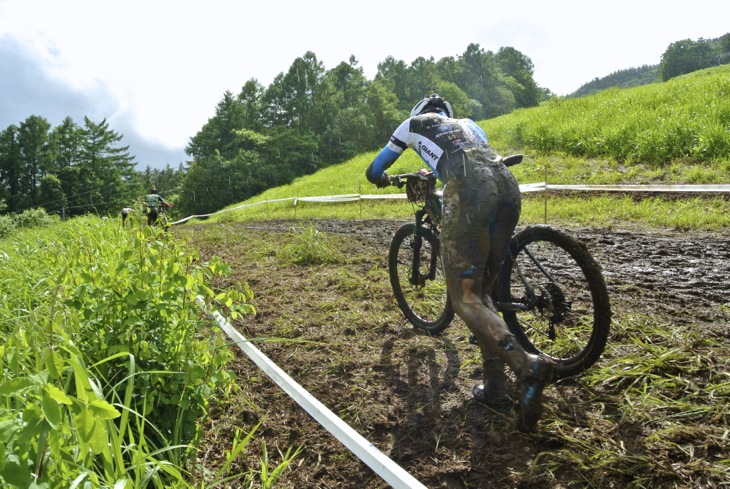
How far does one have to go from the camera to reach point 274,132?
5147cm

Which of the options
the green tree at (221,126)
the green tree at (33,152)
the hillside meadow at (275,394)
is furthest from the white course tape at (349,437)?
the green tree at (33,152)

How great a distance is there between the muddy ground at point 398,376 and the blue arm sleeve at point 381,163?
131cm

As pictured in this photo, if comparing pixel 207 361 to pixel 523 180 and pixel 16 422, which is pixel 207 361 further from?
pixel 523 180

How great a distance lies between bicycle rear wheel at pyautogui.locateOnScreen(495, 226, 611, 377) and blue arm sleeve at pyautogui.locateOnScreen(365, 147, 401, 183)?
1.22 metres

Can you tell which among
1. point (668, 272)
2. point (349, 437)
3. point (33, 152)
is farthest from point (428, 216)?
point (33, 152)

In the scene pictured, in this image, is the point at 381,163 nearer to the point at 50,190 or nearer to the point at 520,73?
the point at 50,190

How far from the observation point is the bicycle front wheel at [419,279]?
3.71m

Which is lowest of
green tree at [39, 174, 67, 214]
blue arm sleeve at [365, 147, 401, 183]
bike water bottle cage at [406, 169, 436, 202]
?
bike water bottle cage at [406, 169, 436, 202]

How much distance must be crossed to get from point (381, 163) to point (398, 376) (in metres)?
1.70

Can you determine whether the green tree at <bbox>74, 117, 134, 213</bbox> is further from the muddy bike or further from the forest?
the muddy bike

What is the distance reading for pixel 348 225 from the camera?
10.6 meters

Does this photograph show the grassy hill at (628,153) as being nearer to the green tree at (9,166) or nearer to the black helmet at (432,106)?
the black helmet at (432,106)

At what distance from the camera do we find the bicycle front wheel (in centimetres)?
371

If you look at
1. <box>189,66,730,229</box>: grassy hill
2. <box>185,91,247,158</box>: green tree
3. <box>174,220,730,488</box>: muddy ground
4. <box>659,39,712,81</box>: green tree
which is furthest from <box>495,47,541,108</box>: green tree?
<box>174,220,730,488</box>: muddy ground
